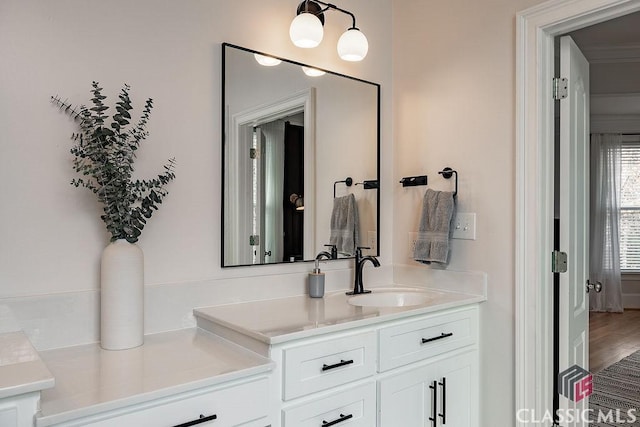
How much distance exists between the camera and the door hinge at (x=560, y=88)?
1.94 metres

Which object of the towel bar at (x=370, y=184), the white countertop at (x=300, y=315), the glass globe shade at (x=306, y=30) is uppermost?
the glass globe shade at (x=306, y=30)

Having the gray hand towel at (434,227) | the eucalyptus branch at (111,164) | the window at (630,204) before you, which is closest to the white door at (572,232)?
the gray hand towel at (434,227)

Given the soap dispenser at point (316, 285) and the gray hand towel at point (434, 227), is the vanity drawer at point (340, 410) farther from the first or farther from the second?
the gray hand towel at point (434, 227)

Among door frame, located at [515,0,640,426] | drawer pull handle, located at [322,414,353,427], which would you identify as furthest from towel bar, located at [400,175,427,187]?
drawer pull handle, located at [322,414,353,427]

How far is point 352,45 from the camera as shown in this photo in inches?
80.2

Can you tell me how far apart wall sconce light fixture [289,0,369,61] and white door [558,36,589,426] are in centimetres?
88

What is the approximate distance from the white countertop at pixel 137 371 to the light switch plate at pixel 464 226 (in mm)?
1192

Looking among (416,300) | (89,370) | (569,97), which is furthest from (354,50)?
(89,370)

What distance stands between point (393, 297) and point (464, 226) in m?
0.47

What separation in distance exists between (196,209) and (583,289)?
5.81ft

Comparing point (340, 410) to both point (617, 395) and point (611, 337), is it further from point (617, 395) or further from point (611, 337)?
point (611, 337)

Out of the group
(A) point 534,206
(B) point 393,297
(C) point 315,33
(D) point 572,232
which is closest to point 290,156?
(C) point 315,33

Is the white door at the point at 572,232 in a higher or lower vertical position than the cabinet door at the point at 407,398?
higher

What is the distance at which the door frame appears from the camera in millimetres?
1877
